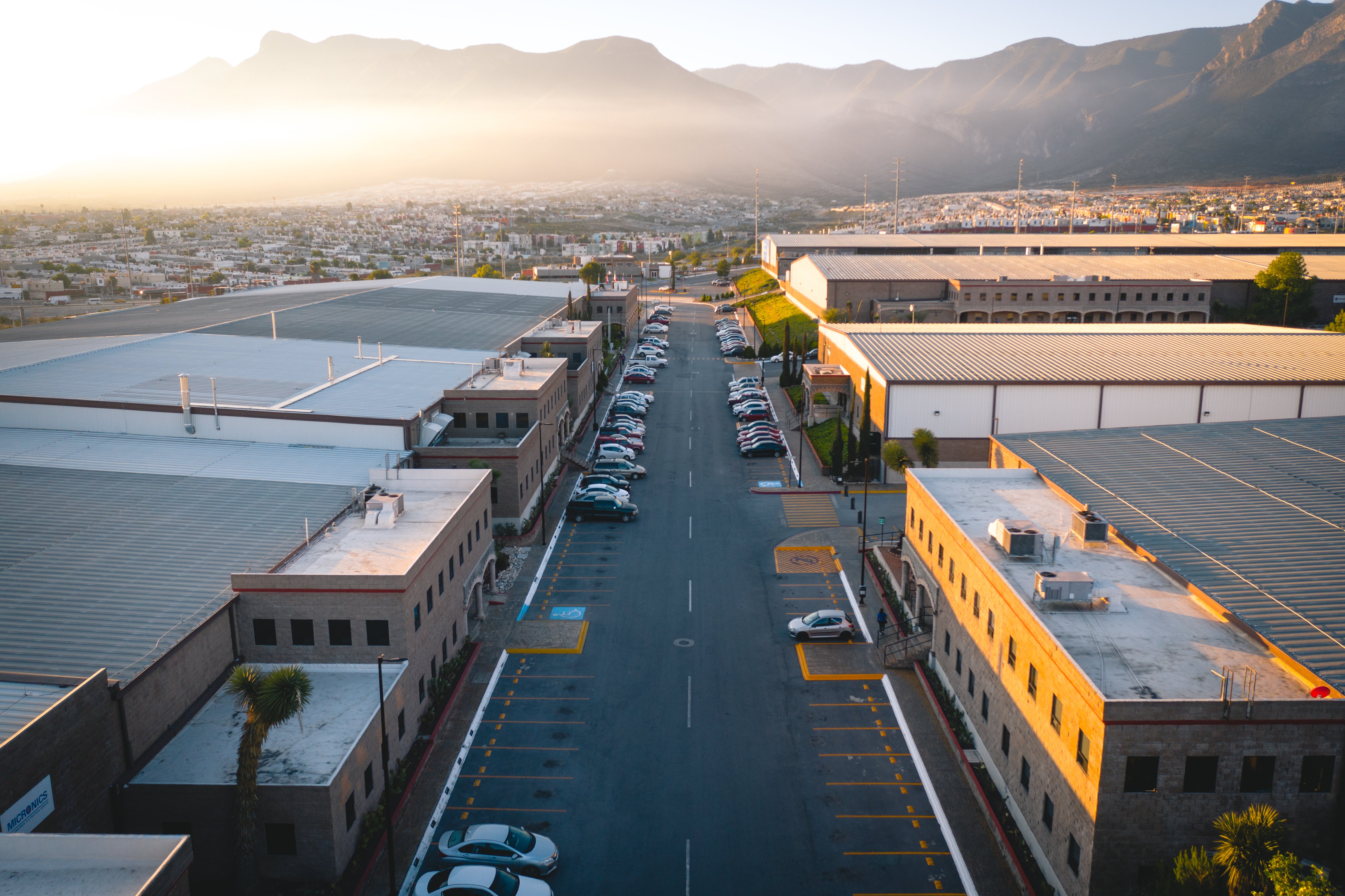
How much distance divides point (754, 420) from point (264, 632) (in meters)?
46.6

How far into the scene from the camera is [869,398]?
5309 centimetres

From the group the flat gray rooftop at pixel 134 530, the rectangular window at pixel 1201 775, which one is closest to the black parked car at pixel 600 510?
the flat gray rooftop at pixel 134 530

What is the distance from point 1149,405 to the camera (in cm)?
5134

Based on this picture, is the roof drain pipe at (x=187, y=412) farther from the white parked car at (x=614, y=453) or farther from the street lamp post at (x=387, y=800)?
the white parked car at (x=614, y=453)

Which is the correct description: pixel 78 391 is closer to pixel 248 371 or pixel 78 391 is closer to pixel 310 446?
pixel 248 371

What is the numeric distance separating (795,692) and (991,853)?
30.0ft

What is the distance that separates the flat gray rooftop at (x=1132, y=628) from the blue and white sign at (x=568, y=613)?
15386mm

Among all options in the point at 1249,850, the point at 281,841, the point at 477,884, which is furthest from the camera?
the point at 281,841

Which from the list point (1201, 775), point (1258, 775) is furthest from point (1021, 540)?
point (1258, 775)

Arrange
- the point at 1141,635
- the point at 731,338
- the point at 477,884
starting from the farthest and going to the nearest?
the point at 731,338 → the point at 1141,635 → the point at 477,884

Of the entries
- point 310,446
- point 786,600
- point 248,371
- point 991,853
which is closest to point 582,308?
point 248,371

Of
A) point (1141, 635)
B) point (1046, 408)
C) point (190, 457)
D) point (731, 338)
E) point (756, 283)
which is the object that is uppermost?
point (756, 283)

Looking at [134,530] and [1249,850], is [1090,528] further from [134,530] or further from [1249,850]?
[134,530]

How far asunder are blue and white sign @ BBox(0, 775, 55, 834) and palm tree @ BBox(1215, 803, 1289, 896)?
22753mm
